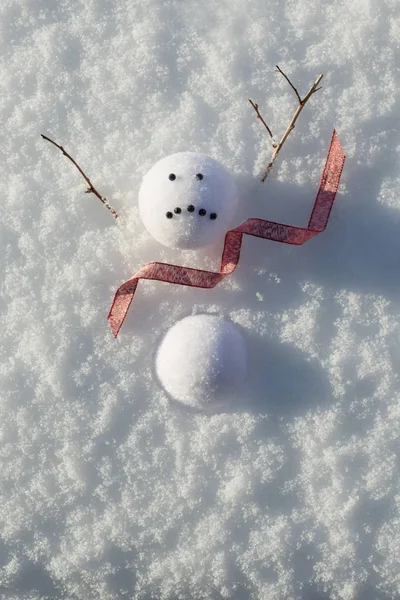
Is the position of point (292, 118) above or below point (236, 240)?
above

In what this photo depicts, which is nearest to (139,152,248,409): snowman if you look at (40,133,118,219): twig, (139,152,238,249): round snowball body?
(139,152,238,249): round snowball body

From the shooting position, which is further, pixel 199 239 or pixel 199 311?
pixel 199 311

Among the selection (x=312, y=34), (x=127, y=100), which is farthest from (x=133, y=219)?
(x=312, y=34)

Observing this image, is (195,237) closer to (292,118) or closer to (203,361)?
(203,361)

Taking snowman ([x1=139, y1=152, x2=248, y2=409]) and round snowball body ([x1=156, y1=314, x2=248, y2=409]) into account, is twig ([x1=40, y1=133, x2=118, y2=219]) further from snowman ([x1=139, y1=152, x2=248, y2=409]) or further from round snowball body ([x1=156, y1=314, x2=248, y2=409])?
round snowball body ([x1=156, y1=314, x2=248, y2=409])

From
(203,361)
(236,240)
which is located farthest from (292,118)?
(203,361)

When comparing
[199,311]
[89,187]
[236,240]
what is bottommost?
[199,311]
